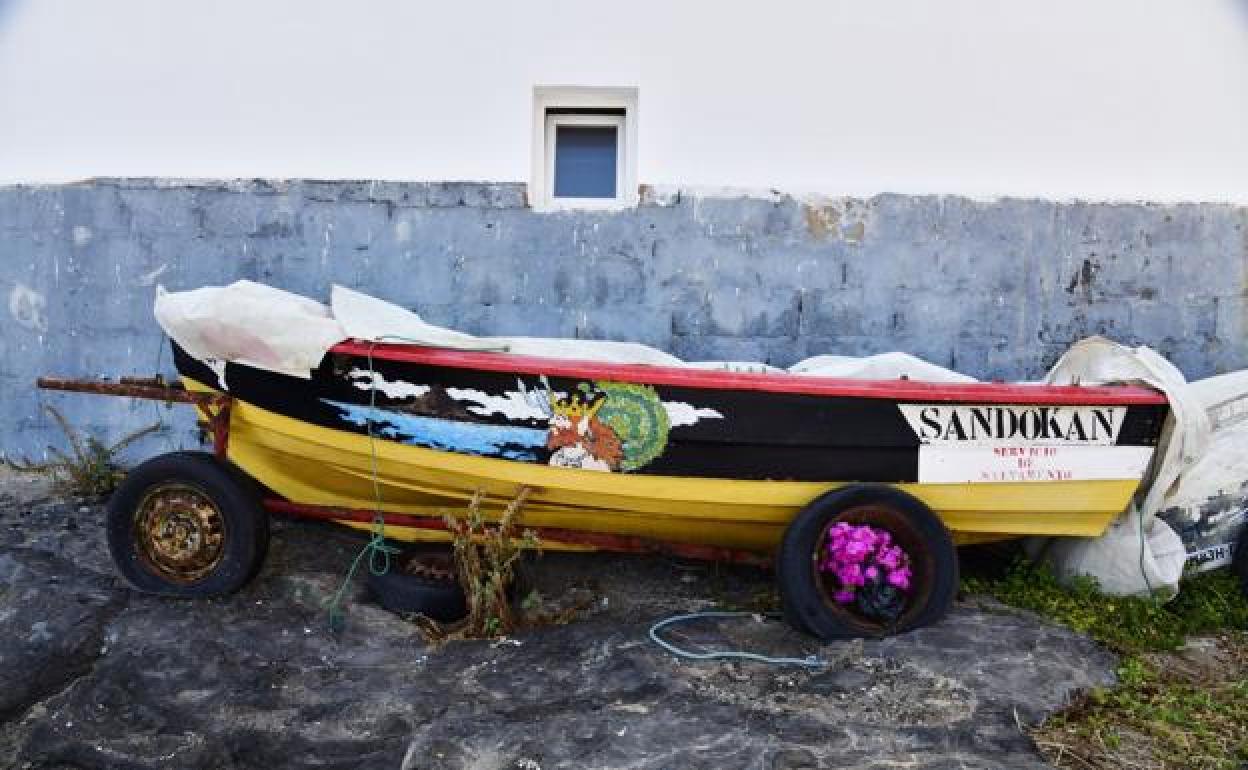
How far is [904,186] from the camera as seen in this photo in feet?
15.6

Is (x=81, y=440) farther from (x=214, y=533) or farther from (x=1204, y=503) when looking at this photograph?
(x=1204, y=503)

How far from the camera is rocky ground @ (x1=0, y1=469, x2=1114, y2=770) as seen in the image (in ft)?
8.70

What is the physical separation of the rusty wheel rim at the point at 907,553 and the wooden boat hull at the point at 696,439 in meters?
0.15

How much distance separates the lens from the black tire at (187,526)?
3449 mm

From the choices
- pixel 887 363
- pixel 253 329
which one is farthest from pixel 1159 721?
pixel 253 329

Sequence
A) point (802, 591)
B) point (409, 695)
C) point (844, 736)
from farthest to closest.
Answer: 1. point (802, 591)
2. point (409, 695)
3. point (844, 736)

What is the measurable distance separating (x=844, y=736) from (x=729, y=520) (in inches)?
42.3

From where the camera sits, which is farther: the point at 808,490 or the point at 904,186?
the point at 904,186

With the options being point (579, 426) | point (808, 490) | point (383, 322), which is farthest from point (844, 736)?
point (383, 322)

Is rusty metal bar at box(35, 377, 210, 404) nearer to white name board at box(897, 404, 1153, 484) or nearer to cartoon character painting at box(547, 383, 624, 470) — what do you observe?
cartoon character painting at box(547, 383, 624, 470)

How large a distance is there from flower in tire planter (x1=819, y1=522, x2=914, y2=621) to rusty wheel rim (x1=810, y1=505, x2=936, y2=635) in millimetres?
16

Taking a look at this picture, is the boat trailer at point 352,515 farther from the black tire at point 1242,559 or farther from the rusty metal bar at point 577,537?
the black tire at point 1242,559

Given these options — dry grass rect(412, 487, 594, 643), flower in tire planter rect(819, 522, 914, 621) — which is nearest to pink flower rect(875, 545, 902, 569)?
flower in tire planter rect(819, 522, 914, 621)

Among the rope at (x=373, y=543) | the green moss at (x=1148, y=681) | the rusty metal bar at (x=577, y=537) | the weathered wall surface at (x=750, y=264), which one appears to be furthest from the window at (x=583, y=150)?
the green moss at (x=1148, y=681)
